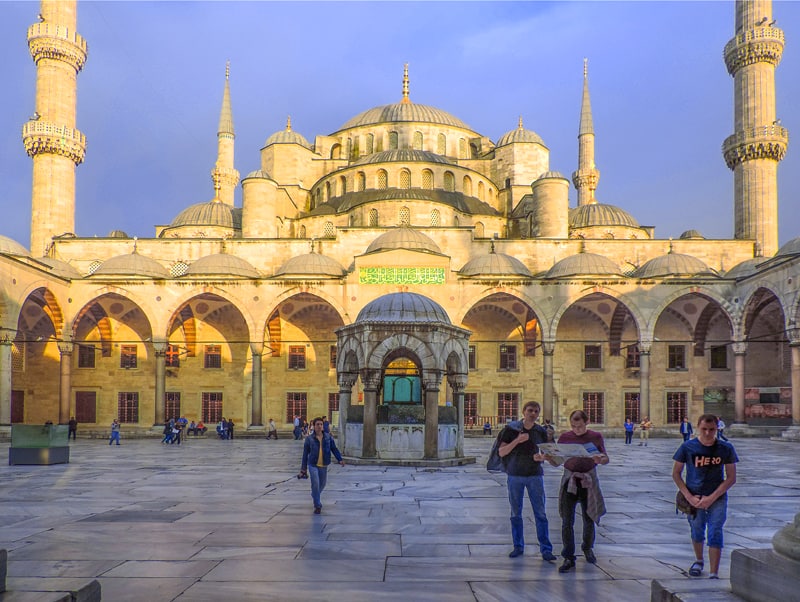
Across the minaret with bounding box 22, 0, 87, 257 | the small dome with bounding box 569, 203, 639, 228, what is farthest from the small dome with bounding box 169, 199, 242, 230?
the small dome with bounding box 569, 203, 639, 228

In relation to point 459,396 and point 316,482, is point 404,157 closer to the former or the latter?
point 459,396

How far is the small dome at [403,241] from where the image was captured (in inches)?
1101

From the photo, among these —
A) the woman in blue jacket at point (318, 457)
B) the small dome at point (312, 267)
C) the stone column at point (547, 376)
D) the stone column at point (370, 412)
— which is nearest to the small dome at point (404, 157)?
the small dome at point (312, 267)

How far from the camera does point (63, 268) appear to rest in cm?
2778

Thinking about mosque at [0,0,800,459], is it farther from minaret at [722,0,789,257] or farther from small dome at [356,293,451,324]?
small dome at [356,293,451,324]

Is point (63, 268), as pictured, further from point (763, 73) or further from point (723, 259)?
point (763, 73)

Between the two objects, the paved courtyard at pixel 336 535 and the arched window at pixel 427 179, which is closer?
the paved courtyard at pixel 336 535

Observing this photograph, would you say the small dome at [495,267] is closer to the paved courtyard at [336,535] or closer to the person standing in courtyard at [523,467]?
the paved courtyard at [336,535]

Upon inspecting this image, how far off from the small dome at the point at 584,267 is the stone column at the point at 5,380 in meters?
18.5

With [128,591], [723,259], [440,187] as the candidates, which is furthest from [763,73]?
[128,591]

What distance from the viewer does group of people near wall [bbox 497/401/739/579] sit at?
15.5 ft

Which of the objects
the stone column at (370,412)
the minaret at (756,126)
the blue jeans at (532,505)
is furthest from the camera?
the minaret at (756,126)

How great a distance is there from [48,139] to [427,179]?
16327mm

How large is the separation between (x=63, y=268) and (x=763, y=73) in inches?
1143
